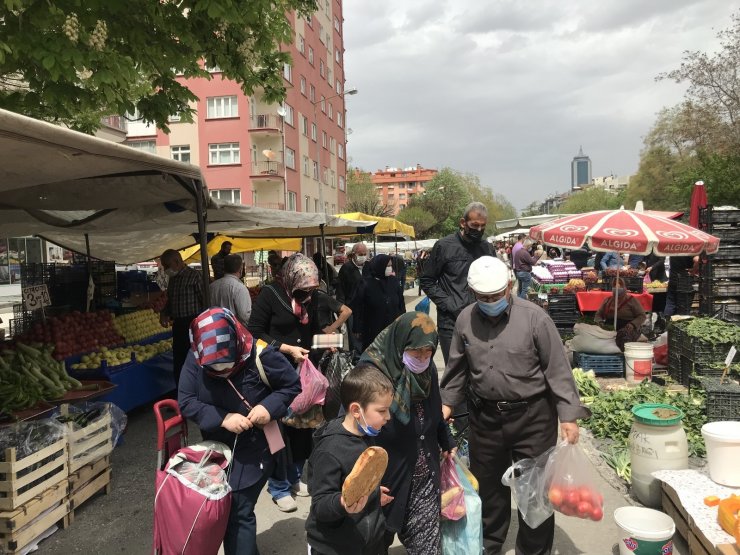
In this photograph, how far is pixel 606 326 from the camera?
8.02m

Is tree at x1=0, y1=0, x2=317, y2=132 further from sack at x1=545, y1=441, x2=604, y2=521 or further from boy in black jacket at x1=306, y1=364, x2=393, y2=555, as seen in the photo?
sack at x1=545, y1=441, x2=604, y2=521

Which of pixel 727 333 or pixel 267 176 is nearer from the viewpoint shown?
pixel 727 333

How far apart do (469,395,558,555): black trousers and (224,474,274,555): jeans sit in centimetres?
134

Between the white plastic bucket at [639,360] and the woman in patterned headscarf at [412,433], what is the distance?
5587 millimetres

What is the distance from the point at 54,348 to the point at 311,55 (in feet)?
135

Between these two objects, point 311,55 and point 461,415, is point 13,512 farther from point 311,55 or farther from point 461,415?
point 311,55

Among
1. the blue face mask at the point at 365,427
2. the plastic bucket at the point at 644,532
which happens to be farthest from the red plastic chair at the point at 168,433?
the plastic bucket at the point at 644,532

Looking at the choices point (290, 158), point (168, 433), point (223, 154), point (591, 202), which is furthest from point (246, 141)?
point (591, 202)

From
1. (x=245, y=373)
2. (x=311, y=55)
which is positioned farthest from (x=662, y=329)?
(x=311, y=55)

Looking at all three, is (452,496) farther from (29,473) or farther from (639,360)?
(639,360)

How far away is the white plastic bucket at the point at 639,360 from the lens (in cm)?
731

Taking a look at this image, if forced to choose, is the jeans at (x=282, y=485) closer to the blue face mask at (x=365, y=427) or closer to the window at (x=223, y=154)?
the blue face mask at (x=365, y=427)

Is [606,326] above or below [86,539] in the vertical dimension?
above

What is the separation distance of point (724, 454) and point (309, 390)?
2.81 m
